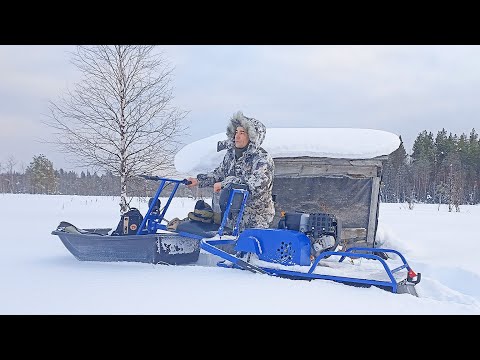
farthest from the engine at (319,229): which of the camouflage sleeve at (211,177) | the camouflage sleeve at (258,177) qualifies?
the camouflage sleeve at (211,177)

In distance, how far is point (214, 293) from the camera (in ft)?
12.4

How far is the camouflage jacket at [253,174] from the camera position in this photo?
18.9 feet

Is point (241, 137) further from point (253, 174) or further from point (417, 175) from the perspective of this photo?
point (417, 175)

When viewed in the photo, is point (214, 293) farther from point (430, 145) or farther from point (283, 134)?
point (430, 145)

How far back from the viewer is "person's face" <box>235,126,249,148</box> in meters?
6.07

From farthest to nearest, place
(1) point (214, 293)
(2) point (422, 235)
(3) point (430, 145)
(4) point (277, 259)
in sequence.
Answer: (3) point (430, 145) < (2) point (422, 235) < (4) point (277, 259) < (1) point (214, 293)

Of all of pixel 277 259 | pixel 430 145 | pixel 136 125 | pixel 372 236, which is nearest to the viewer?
pixel 277 259

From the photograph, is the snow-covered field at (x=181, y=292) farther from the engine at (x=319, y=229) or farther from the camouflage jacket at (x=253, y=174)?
the camouflage jacket at (x=253, y=174)

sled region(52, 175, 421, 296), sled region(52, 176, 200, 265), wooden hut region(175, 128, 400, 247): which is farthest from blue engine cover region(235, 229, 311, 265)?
wooden hut region(175, 128, 400, 247)

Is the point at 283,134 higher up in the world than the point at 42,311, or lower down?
higher up

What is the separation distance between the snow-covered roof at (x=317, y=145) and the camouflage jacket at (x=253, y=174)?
6.27 ft

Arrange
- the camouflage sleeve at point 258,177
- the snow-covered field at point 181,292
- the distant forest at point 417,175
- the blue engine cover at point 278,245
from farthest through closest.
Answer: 1. the distant forest at point 417,175
2. the camouflage sleeve at point 258,177
3. the blue engine cover at point 278,245
4. the snow-covered field at point 181,292
